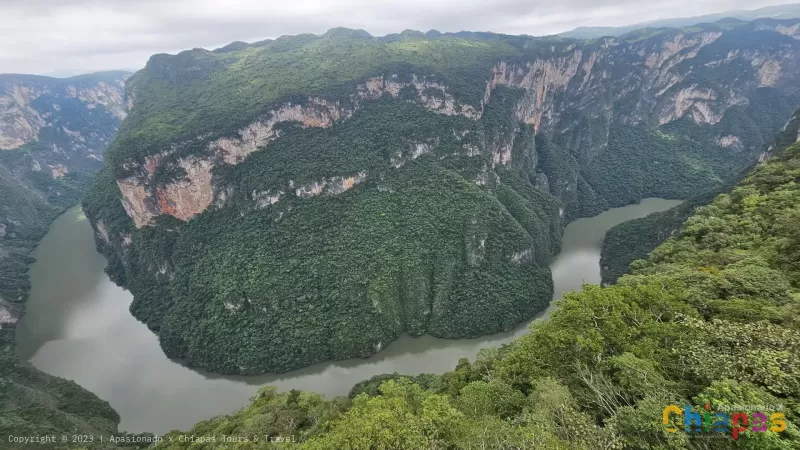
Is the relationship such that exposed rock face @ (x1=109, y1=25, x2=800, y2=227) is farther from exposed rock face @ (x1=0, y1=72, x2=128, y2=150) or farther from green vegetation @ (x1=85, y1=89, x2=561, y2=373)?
exposed rock face @ (x1=0, y1=72, x2=128, y2=150)

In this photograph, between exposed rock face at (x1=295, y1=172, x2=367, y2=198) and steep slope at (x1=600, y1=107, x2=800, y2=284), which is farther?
exposed rock face at (x1=295, y1=172, x2=367, y2=198)

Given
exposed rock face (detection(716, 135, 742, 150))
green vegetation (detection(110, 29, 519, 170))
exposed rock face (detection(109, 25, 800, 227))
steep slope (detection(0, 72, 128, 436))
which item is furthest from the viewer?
exposed rock face (detection(716, 135, 742, 150))

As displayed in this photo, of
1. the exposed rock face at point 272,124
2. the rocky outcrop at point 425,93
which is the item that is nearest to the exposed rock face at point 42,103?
the exposed rock face at point 272,124

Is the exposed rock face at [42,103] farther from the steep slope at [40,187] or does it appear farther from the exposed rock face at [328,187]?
the exposed rock face at [328,187]

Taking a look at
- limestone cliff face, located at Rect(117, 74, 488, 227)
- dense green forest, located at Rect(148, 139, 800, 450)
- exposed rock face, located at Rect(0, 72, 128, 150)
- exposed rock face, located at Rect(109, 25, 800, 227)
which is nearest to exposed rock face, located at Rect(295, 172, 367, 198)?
limestone cliff face, located at Rect(117, 74, 488, 227)

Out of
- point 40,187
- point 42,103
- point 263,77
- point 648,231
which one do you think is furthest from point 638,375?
point 42,103

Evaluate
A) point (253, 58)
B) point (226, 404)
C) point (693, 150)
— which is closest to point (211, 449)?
point (226, 404)

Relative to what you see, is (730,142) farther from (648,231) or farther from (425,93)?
(425,93)
